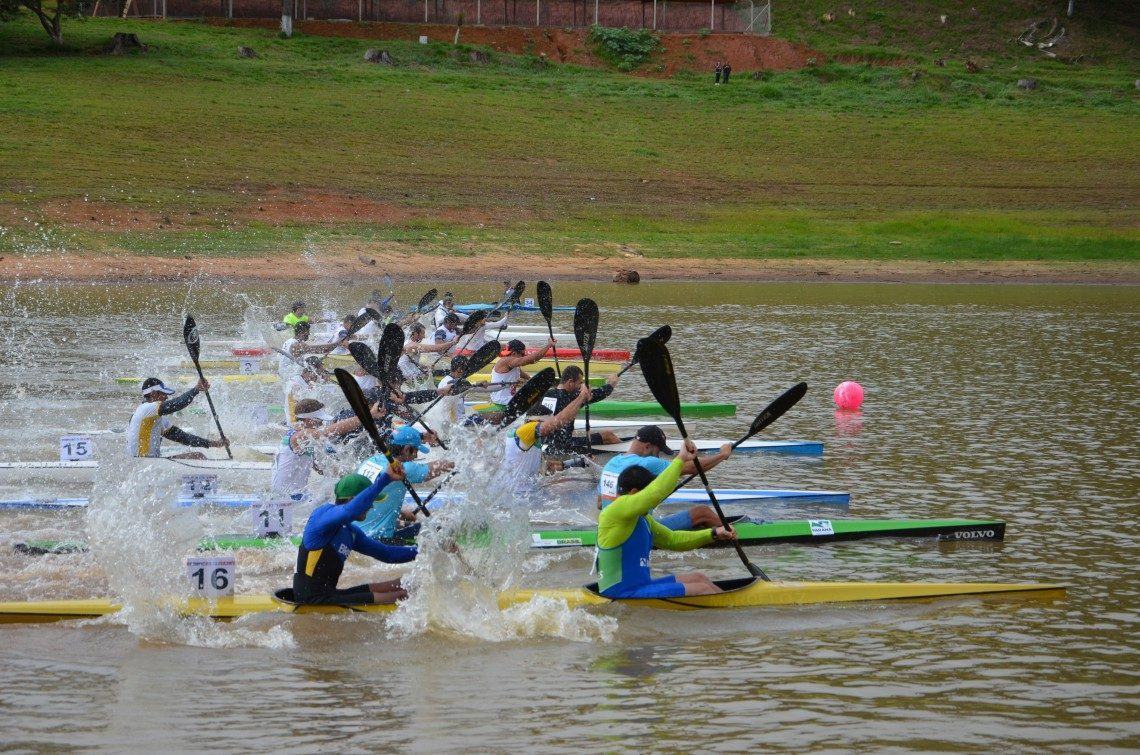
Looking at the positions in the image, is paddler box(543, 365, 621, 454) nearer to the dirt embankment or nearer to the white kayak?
the white kayak

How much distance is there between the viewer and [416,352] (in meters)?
19.3

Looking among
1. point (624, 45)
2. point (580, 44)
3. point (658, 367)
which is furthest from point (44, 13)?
point (658, 367)

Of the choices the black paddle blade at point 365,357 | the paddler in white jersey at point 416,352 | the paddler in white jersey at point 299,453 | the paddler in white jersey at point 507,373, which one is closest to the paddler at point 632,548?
the paddler in white jersey at point 299,453

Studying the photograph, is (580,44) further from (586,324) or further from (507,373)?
(586,324)

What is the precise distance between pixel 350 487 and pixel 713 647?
2.85 m

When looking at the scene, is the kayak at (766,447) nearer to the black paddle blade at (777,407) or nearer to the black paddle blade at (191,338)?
the black paddle blade at (777,407)

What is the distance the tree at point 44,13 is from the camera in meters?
49.8

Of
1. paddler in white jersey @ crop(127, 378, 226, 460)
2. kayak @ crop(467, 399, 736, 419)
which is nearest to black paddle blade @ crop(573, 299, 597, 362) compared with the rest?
kayak @ crop(467, 399, 736, 419)

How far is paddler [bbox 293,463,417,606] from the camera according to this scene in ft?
30.7

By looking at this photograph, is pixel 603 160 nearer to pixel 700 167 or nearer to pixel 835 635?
pixel 700 167

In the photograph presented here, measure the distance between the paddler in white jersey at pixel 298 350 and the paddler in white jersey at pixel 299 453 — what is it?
5.82 m

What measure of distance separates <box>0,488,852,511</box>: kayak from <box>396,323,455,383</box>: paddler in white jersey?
5667 millimetres

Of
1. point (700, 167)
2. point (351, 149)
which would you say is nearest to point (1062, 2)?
point (700, 167)

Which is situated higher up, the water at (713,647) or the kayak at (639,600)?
the kayak at (639,600)
